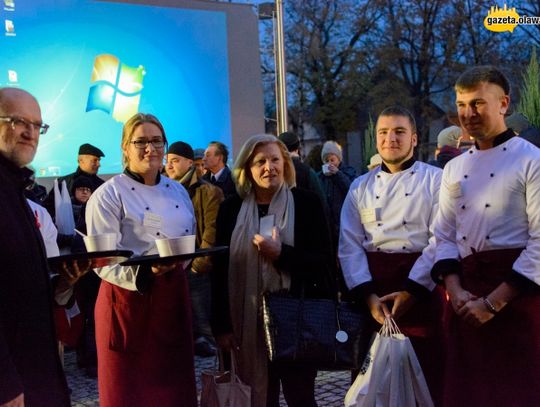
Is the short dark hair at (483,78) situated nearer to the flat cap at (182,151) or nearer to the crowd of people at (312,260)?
the crowd of people at (312,260)

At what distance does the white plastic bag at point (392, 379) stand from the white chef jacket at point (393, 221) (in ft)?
1.07

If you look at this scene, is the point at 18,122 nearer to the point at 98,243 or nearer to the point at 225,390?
the point at 98,243

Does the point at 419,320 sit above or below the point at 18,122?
below

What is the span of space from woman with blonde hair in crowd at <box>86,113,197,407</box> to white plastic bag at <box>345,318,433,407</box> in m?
0.85

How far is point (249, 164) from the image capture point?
338 centimetres

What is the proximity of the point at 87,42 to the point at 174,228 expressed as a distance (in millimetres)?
7238

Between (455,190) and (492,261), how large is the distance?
0.35 m

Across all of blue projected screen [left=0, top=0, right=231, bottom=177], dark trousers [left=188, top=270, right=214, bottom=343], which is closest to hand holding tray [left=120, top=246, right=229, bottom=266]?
dark trousers [left=188, top=270, right=214, bottom=343]

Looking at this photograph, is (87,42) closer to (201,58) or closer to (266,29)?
(201,58)

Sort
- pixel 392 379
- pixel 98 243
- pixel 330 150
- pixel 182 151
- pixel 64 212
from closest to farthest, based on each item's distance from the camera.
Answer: pixel 98 243, pixel 392 379, pixel 64 212, pixel 182 151, pixel 330 150

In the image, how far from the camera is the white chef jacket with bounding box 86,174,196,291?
2.96m

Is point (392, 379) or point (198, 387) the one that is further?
point (198, 387)

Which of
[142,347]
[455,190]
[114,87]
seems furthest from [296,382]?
[114,87]

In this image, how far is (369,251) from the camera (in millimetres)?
3225
